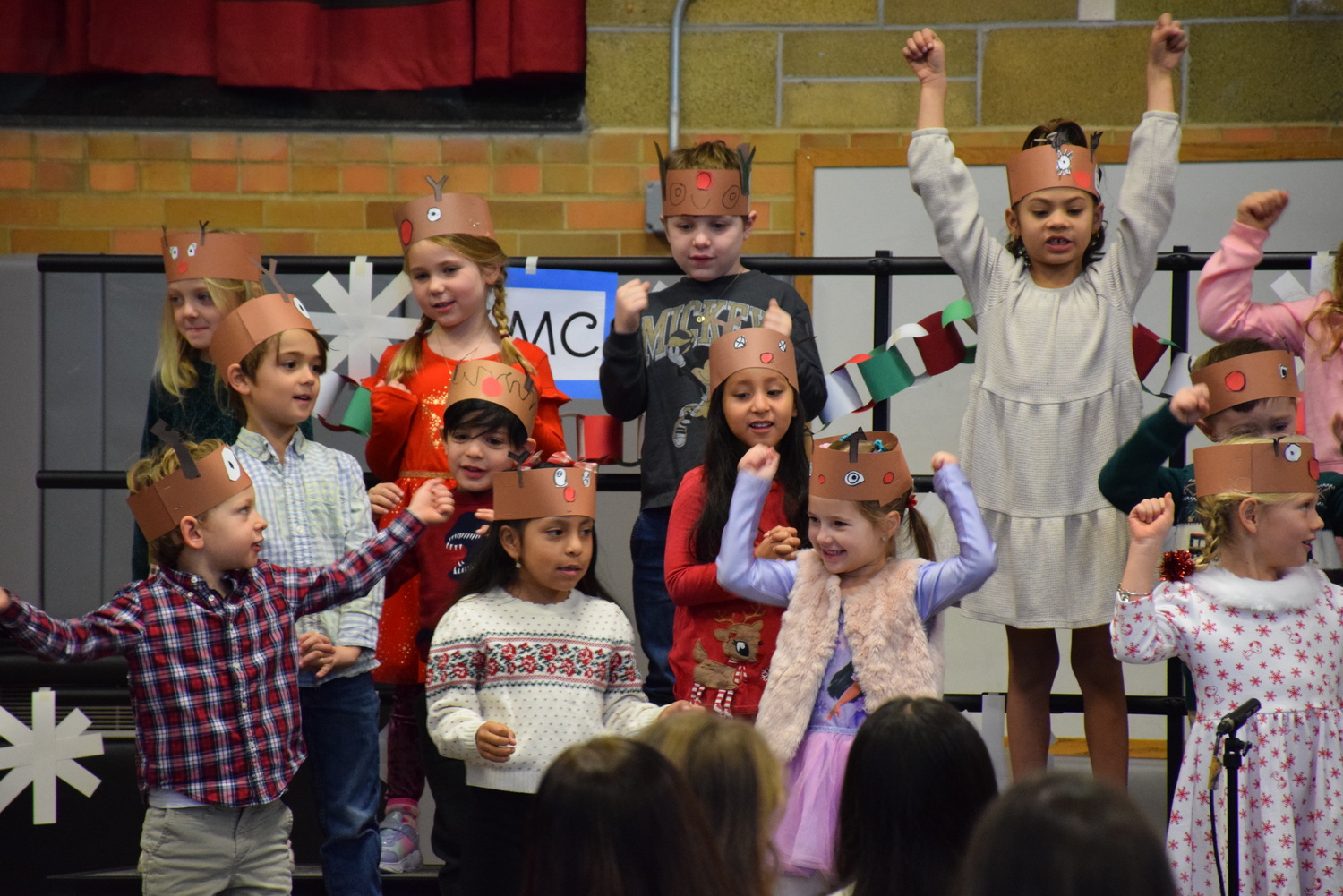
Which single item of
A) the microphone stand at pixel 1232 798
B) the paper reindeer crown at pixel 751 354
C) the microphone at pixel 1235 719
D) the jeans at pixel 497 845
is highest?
the paper reindeer crown at pixel 751 354

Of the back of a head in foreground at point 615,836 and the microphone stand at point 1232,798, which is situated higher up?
the back of a head in foreground at point 615,836

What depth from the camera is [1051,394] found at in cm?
283

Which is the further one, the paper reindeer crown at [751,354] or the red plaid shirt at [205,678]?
the paper reindeer crown at [751,354]

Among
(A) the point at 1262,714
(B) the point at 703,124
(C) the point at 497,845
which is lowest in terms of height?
(C) the point at 497,845

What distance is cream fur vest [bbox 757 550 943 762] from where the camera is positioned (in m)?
2.45

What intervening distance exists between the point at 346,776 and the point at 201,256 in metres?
1.13

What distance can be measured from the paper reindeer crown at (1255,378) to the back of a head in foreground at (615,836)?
171 cm

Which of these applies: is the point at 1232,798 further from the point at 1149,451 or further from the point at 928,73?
the point at 928,73

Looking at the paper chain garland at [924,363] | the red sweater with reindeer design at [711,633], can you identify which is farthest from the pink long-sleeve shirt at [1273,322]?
the red sweater with reindeer design at [711,633]

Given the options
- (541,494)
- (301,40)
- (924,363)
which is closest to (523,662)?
(541,494)

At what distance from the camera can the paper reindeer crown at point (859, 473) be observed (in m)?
2.53

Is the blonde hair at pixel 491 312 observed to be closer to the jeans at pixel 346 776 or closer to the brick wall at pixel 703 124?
the jeans at pixel 346 776

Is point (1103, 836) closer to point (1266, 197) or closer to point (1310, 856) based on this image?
point (1310, 856)

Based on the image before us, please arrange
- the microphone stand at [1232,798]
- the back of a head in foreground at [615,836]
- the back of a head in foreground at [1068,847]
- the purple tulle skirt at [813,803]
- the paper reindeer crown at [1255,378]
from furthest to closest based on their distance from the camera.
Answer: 1. the paper reindeer crown at [1255,378]
2. the purple tulle skirt at [813,803]
3. the microphone stand at [1232,798]
4. the back of a head in foreground at [615,836]
5. the back of a head in foreground at [1068,847]
